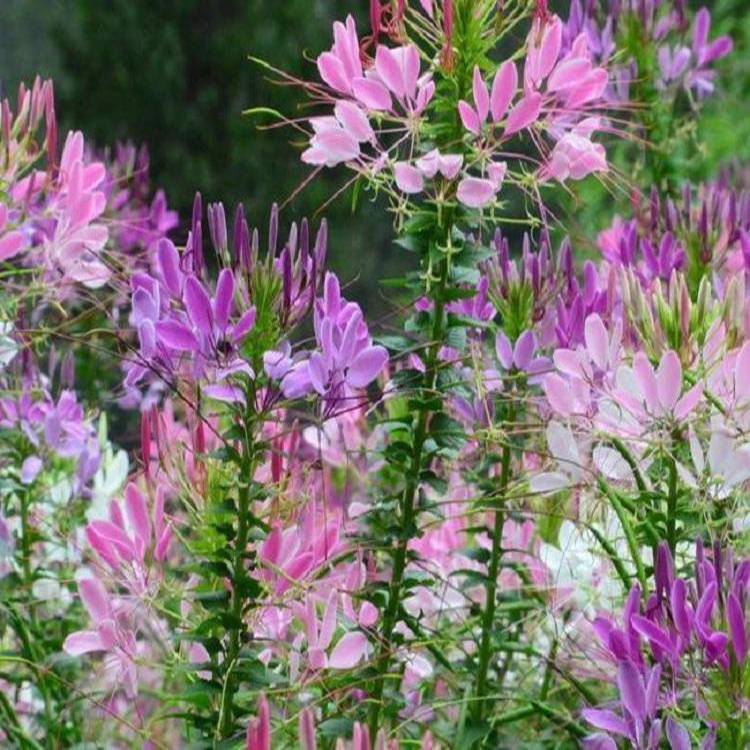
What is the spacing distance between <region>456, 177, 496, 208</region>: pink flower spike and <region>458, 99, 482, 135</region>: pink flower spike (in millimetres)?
42

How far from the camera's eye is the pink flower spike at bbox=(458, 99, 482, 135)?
1.38 metres

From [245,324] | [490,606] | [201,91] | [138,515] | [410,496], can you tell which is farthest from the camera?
[201,91]

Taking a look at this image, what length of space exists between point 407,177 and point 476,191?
0.06m

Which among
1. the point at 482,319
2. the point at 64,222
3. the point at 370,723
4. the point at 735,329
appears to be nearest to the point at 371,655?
the point at 370,723

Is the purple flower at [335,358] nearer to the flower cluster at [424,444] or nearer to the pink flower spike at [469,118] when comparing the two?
the flower cluster at [424,444]

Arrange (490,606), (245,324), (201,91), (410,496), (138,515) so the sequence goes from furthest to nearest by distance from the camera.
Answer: (201,91) → (490,606) → (410,496) → (138,515) → (245,324)

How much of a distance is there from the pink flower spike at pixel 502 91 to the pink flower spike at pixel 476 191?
0.06 meters

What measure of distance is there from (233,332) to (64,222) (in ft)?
1.65

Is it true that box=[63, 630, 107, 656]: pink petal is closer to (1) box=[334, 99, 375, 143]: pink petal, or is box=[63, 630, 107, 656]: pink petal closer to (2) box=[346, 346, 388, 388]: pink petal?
(2) box=[346, 346, 388, 388]: pink petal

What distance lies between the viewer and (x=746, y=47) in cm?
718

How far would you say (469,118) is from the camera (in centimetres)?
139

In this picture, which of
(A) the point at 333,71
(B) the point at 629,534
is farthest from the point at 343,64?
(B) the point at 629,534

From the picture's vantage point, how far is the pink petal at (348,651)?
4.33 ft

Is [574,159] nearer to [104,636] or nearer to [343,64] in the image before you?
[343,64]
